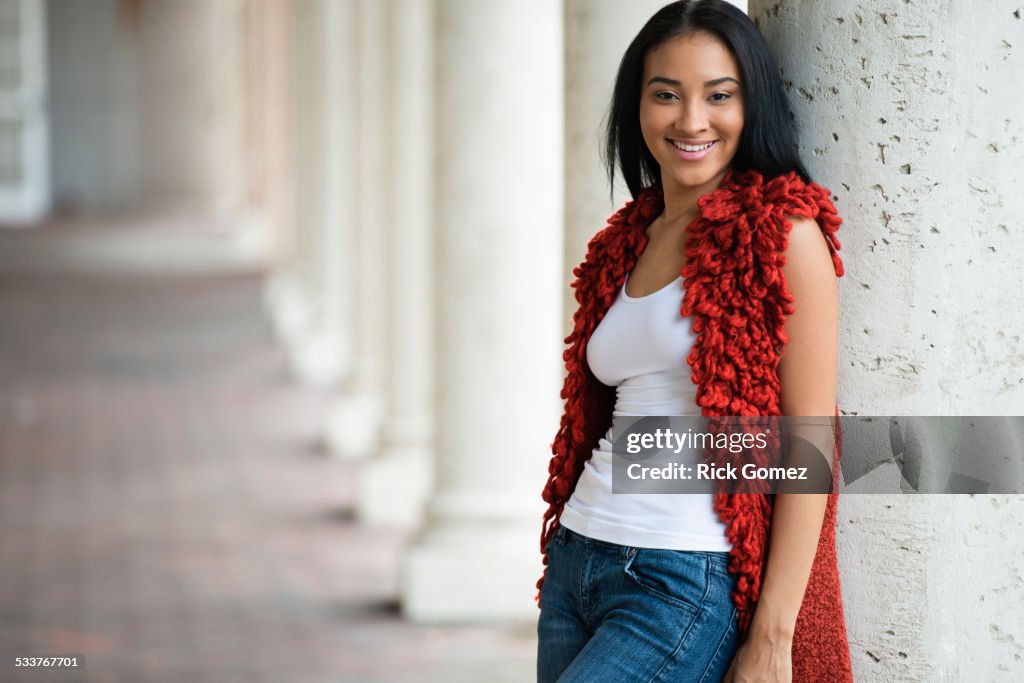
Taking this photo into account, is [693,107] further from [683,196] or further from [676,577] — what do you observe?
[676,577]

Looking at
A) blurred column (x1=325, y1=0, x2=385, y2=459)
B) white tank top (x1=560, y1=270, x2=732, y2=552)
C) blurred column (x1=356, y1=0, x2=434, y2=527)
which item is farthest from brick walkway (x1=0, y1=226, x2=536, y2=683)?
white tank top (x1=560, y1=270, x2=732, y2=552)

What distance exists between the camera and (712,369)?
2127mm

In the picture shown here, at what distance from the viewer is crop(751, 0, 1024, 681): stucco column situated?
7.03 feet

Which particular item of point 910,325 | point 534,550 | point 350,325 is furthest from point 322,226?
point 910,325

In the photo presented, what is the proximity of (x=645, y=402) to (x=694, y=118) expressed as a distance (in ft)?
1.51

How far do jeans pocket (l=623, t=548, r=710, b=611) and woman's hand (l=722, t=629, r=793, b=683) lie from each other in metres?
0.10

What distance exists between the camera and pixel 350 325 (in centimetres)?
1281

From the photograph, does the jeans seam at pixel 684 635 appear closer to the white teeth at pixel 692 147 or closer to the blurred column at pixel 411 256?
the white teeth at pixel 692 147

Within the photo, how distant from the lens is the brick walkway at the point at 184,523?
6016 millimetres

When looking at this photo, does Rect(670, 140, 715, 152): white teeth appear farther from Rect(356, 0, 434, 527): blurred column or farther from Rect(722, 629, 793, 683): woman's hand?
Rect(356, 0, 434, 527): blurred column

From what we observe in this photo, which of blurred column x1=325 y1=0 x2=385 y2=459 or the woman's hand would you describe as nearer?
the woman's hand

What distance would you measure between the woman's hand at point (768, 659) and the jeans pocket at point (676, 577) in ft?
0.33

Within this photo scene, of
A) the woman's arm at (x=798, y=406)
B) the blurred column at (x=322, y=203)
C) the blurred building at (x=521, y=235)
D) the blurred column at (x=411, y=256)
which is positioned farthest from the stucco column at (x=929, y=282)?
the blurred column at (x=322, y=203)

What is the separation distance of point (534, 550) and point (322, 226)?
8.00 metres
